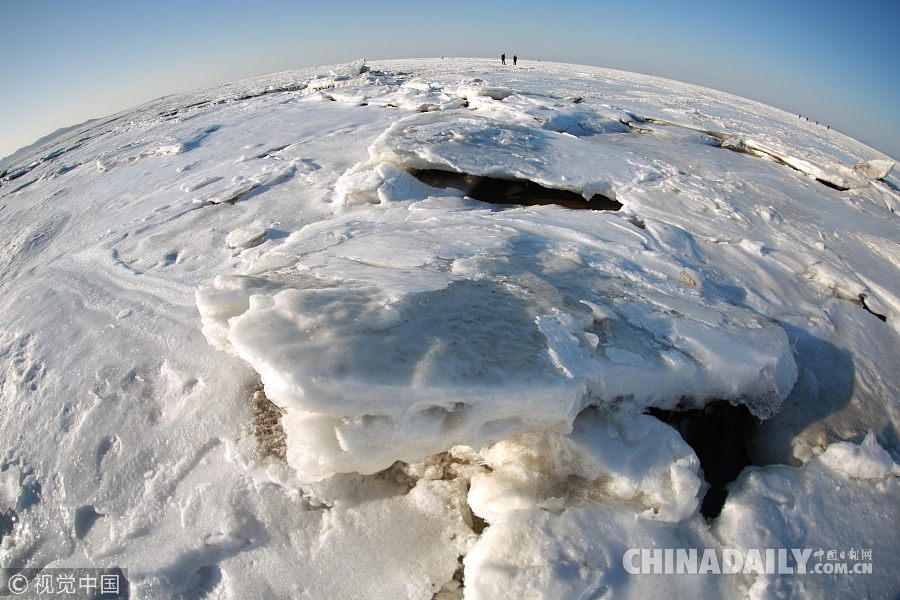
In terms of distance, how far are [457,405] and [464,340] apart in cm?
23

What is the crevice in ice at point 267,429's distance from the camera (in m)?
1.62

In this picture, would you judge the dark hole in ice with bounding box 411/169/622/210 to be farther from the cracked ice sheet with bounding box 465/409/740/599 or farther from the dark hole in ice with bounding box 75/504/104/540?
the dark hole in ice with bounding box 75/504/104/540

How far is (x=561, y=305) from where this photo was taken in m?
1.75

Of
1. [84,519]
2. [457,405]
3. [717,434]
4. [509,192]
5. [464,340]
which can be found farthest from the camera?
[509,192]

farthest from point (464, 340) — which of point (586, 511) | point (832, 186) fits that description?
point (832, 186)

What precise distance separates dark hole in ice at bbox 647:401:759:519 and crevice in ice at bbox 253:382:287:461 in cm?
143

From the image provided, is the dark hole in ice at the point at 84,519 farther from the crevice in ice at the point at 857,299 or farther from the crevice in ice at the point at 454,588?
the crevice in ice at the point at 857,299

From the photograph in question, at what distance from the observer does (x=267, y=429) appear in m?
1.69

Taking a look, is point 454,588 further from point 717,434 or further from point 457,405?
point 717,434

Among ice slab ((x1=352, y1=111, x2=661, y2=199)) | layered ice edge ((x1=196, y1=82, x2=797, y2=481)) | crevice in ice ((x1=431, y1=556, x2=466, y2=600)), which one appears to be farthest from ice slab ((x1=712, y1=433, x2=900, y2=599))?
ice slab ((x1=352, y1=111, x2=661, y2=199))

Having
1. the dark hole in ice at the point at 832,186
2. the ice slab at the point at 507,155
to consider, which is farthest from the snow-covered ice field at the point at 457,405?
the dark hole in ice at the point at 832,186

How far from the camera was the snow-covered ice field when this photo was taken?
127 centimetres

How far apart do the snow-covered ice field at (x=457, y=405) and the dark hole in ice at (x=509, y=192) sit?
480 millimetres

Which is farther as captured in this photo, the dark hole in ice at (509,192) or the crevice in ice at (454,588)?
the dark hole in ice at (509,192)
